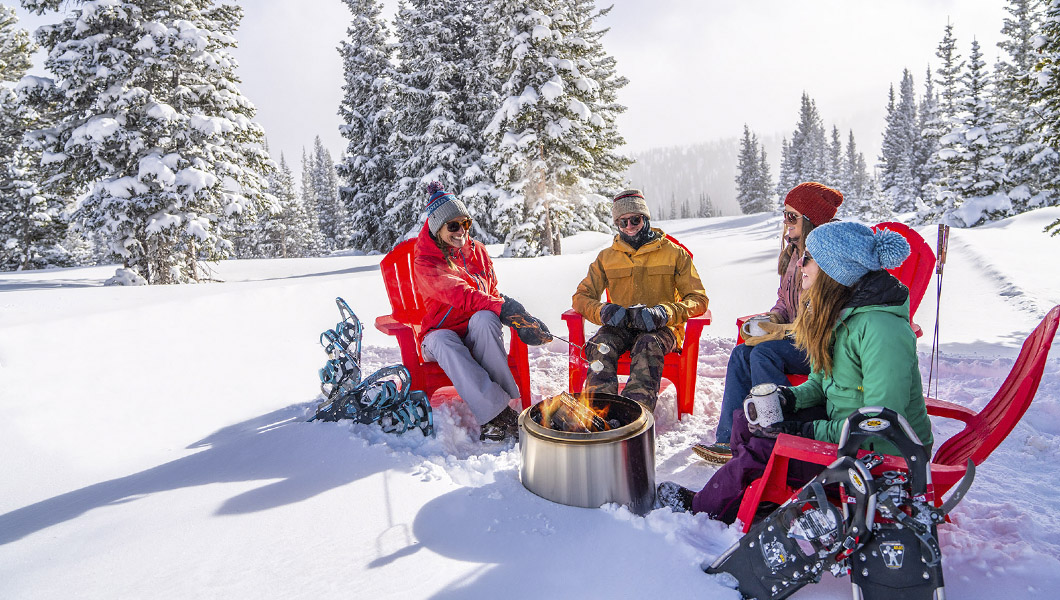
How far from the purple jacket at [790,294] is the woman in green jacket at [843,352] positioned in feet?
3.23

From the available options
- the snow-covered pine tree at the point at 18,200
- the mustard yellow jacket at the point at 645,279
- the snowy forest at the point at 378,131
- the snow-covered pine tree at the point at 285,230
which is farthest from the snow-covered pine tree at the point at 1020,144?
the snow-covered pine tree at the point at 285,230

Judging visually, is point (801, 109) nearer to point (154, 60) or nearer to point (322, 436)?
point (154, 60)

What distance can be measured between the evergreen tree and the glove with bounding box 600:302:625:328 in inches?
868

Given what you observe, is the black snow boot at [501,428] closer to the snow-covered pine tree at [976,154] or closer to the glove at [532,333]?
the glove at [532,333]

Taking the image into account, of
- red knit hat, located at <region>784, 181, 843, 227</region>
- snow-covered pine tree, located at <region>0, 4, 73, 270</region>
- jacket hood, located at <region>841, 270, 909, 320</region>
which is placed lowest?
jacket hood, located at <region>841, 270, 909, 320</region>

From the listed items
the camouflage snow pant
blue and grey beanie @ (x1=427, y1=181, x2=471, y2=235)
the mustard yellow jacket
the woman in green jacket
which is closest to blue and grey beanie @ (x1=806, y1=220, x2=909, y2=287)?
the woman in green jacket

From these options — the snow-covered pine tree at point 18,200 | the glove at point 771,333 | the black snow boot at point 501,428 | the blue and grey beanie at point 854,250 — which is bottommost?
the black snow boot at point 501,428

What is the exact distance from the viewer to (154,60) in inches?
410

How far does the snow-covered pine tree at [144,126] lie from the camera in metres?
10.2

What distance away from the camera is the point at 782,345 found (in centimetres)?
290

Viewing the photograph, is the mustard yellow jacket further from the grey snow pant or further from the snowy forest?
the snowy forest

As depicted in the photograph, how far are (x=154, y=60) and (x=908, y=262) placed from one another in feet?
42.0

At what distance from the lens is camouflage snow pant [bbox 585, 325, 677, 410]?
3173mm

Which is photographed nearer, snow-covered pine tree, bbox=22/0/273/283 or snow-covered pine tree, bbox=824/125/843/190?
snow-covered pine tree, bbox=22/0/273/283
